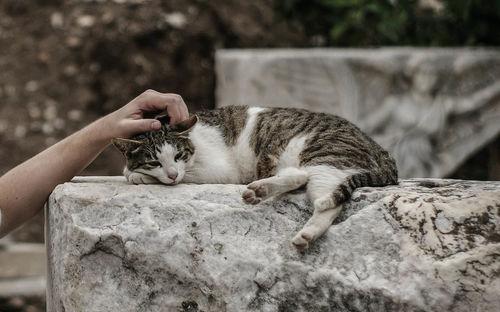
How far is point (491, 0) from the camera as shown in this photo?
4.05 meters

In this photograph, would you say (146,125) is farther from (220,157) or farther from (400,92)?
(400,92)

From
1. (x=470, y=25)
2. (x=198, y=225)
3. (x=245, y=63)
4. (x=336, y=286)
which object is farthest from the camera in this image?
(x=470, y=25)

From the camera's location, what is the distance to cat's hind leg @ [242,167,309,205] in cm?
157

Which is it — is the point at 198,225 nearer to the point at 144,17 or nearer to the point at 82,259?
the point at 82,259

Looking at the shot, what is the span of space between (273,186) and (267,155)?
0.38 m

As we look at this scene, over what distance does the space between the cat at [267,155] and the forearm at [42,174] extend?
90 mm

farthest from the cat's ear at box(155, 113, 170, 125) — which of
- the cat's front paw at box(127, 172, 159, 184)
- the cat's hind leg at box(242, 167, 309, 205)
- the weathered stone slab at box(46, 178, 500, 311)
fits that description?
the cat's hind leg at box(242, 167, 309, 205)

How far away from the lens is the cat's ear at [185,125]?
1.94 m

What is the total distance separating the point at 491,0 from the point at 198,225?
3.37 metres

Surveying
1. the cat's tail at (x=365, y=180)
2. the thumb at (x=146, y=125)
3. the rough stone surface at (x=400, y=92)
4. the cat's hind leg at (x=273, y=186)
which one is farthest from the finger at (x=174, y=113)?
the rough stone surface at (x=400, y=92)

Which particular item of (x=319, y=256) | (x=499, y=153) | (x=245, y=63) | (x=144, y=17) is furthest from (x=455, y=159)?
(x=319, y=256)

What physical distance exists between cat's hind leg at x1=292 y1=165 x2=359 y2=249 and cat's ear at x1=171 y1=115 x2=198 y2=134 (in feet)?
1.50

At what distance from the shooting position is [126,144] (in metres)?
1.85

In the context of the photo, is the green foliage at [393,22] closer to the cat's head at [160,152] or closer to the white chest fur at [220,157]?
the white chest fur at [220,157]
